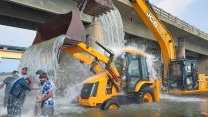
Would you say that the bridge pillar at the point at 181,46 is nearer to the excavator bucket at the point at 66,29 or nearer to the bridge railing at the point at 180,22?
the bridge railing at the point at 180,22

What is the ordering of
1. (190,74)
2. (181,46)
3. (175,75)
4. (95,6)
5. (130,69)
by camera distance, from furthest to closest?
(181,46) < (175,75) < (190,74) < (130,69) < (95,6)

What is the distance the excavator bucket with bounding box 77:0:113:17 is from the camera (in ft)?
23.1

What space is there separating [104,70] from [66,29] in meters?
Result: 1.88

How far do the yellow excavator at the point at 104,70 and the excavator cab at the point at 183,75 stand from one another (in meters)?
2.97

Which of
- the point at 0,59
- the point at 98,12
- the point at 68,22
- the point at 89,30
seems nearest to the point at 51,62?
the point at 68,22

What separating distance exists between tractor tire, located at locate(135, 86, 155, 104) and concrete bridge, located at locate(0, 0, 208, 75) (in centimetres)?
676

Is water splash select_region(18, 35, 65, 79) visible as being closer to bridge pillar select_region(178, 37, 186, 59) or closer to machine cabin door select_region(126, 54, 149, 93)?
machine cabin door select_region(126, 54, 149, 93)

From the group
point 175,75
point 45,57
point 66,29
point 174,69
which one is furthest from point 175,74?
point 45,57

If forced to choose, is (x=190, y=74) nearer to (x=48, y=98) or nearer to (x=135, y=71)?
(x=135, y=71)

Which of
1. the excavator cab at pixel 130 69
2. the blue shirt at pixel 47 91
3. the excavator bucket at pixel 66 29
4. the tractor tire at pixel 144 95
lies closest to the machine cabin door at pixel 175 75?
the tractor tire at pixel 144 95

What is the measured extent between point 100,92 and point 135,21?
1244cm

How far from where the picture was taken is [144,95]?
8172 mm

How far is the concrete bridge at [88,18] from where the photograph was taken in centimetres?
1192

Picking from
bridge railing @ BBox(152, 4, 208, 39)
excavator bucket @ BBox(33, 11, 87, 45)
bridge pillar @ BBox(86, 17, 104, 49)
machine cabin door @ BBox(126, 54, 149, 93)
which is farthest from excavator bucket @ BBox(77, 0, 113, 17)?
bridge railing @ BBox(152, 4, 208, 39)
